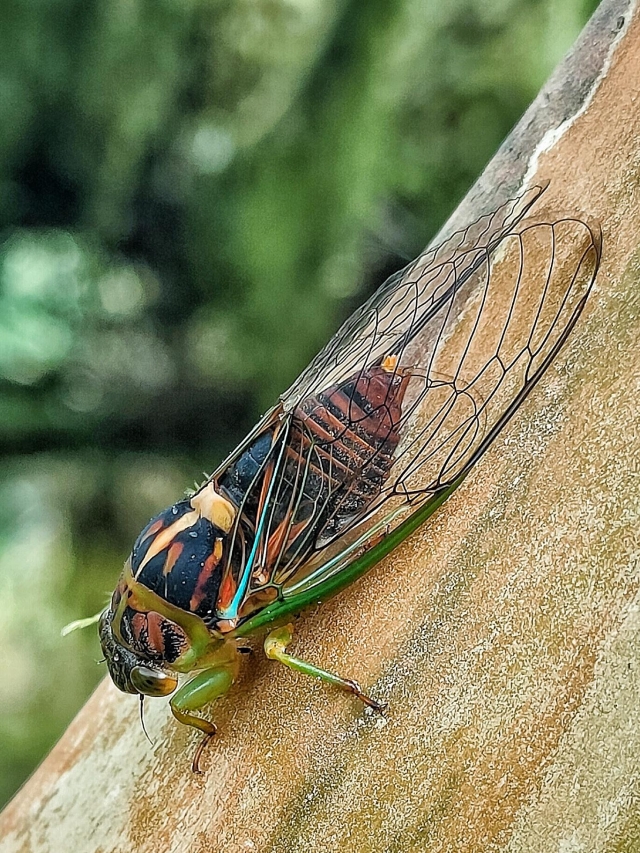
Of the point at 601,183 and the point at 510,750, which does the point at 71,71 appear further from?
the point at 510,750

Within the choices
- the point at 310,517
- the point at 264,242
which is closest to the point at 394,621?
the point at 310,517

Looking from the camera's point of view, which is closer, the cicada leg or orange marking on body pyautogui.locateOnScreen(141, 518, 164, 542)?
the cicada leg

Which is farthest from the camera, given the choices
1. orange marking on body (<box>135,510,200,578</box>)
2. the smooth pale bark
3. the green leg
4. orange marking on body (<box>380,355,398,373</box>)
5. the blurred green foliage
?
the blurred green foliage

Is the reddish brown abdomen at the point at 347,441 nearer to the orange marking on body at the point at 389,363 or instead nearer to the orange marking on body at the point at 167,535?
the orange marking on body at the point at 389,363

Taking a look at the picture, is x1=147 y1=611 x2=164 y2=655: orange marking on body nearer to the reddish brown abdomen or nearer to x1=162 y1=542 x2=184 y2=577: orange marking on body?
x1=162 y1=542 x2=184 y2=577: orange marking on body

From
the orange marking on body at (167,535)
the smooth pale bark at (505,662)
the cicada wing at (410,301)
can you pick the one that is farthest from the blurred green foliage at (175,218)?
the smooth pale bark at (505,662)

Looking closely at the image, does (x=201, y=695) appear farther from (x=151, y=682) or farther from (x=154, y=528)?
(x=154, y=528)

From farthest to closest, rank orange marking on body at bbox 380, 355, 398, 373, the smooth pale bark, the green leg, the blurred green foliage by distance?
1. the blurred green foliage
2. orange marking on body at bbox 380, 355, 398, 373
3. the green leg
4. the smooth pale bark

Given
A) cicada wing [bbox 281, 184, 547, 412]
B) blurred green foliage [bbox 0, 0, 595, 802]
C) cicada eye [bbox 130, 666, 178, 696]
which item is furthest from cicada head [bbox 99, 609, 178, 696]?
blurred green foliage [bbox 0, 0, 595, 802]

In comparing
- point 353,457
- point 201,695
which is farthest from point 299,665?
point 353,457
